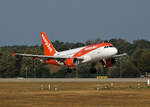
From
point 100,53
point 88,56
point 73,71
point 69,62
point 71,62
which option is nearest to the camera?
point 100,53

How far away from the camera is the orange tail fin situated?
90.9 metres

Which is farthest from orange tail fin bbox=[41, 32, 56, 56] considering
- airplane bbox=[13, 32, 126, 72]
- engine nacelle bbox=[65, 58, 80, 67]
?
engine nacelle bbox=[65, 58, 80, 67]

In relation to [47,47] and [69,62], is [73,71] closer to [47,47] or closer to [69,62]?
[47,47]

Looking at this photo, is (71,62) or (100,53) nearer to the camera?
(100,53)

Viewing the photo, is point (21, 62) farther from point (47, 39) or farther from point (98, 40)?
point (98, 40)

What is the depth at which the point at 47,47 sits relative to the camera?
9288 centimetres

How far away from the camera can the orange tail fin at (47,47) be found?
90900 mm

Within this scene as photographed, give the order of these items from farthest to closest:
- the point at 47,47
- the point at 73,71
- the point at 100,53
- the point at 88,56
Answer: the point at 73,71 → the point at 47,47 → the point at 88,56 → the point at 100,53

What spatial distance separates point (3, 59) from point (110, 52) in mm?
76287

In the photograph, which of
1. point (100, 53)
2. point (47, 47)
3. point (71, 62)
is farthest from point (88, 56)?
point (47, 47)

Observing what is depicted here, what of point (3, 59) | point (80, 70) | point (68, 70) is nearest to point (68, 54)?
point (68, 70)

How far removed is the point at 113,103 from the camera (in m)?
36.0

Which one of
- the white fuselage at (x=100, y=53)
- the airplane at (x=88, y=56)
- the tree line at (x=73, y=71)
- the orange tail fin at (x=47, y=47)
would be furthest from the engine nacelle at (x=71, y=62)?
the tree line at (x=73, y=71)

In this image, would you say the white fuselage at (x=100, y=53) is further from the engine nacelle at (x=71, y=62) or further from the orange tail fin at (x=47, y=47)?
the orange tail fin at (x=47, y=47)
